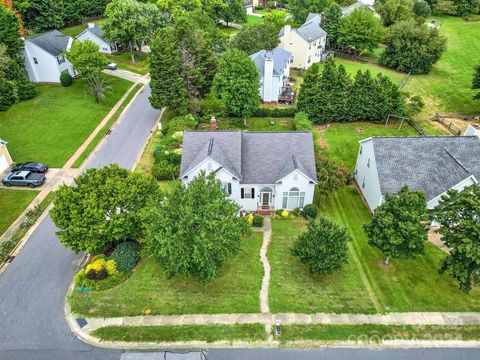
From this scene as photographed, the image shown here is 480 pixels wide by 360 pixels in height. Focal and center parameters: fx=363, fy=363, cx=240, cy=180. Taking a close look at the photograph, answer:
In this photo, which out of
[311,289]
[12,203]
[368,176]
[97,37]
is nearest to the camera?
[311,289]

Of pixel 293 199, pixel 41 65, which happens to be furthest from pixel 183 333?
pixel 41 65

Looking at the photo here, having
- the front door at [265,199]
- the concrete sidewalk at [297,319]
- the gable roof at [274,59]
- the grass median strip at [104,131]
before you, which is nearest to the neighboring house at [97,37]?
the grass median strip at [104,131]

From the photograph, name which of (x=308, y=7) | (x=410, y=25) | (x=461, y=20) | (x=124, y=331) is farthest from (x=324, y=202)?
(x=461, y=20)

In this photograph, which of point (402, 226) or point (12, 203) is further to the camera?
point (12, 203)

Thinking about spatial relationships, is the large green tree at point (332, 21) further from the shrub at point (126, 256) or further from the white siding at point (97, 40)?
the shrub at point (126, 256)

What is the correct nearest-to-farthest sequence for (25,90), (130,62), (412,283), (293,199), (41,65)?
(412,283)
(293,199)
(25,90)
(41,65)
(130,62)

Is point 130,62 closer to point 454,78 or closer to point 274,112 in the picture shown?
point 274,112
